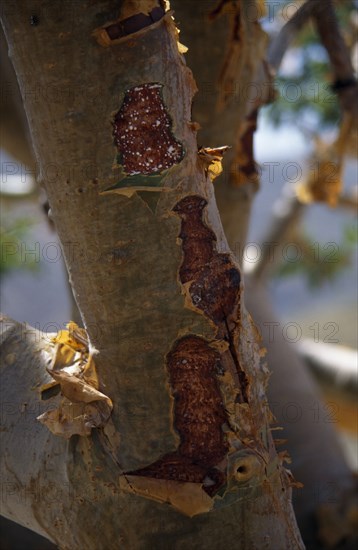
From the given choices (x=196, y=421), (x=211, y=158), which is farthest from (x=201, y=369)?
(x=211, y=158)

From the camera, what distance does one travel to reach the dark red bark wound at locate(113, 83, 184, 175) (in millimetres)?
676

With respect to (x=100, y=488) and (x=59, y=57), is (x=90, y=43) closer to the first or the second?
(x=59, y=57)

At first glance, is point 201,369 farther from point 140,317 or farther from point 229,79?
point 229,79

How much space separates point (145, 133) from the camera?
0.69m

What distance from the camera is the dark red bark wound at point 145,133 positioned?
0.68 meters

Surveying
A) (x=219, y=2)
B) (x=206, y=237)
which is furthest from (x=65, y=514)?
(x=219, y=2)

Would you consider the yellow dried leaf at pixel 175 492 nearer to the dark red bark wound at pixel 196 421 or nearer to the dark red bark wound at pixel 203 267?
the dark red bark wound at pixel 196 421

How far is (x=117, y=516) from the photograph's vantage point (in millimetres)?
768

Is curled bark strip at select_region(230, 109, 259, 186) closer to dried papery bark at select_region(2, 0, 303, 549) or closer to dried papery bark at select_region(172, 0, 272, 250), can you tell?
dried papery bark at select_region(172, 0, 272, 250)

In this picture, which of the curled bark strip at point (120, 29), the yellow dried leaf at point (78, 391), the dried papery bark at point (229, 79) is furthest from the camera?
the dried papery bark at point (229, 79)

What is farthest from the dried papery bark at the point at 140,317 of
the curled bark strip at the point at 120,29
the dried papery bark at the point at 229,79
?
the dried papery bark at the point at 229,79

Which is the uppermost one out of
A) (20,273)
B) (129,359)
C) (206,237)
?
(206,237)

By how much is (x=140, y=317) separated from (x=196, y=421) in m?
0.13

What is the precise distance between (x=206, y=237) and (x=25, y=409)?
0.30 m
